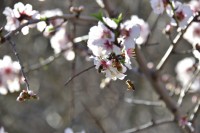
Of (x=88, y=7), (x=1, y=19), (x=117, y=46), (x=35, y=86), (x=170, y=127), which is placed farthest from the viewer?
(x=170, y=127)

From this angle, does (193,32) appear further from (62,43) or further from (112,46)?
(112,46)

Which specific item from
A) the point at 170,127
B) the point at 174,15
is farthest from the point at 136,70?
the point at 170,127

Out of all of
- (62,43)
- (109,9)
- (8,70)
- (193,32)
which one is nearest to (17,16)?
(109,9)

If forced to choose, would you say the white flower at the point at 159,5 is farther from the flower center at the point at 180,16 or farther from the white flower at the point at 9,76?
the white flower at the point at 9,76

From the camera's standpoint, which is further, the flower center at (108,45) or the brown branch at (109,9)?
the brown branch at (109,9)

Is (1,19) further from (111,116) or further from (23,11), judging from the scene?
(23,11)

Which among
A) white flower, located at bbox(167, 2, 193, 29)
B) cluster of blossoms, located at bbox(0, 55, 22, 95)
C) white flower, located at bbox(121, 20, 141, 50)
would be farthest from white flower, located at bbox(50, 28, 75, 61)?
white flower, located at bbox(121, 20, 141, 50)

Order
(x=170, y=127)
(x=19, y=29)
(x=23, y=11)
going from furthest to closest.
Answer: (x=170, y=127), (x=23, y=11), (x=19, y=29)

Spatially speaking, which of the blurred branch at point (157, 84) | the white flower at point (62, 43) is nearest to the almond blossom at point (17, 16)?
the blurred branch at point (157, 84)
